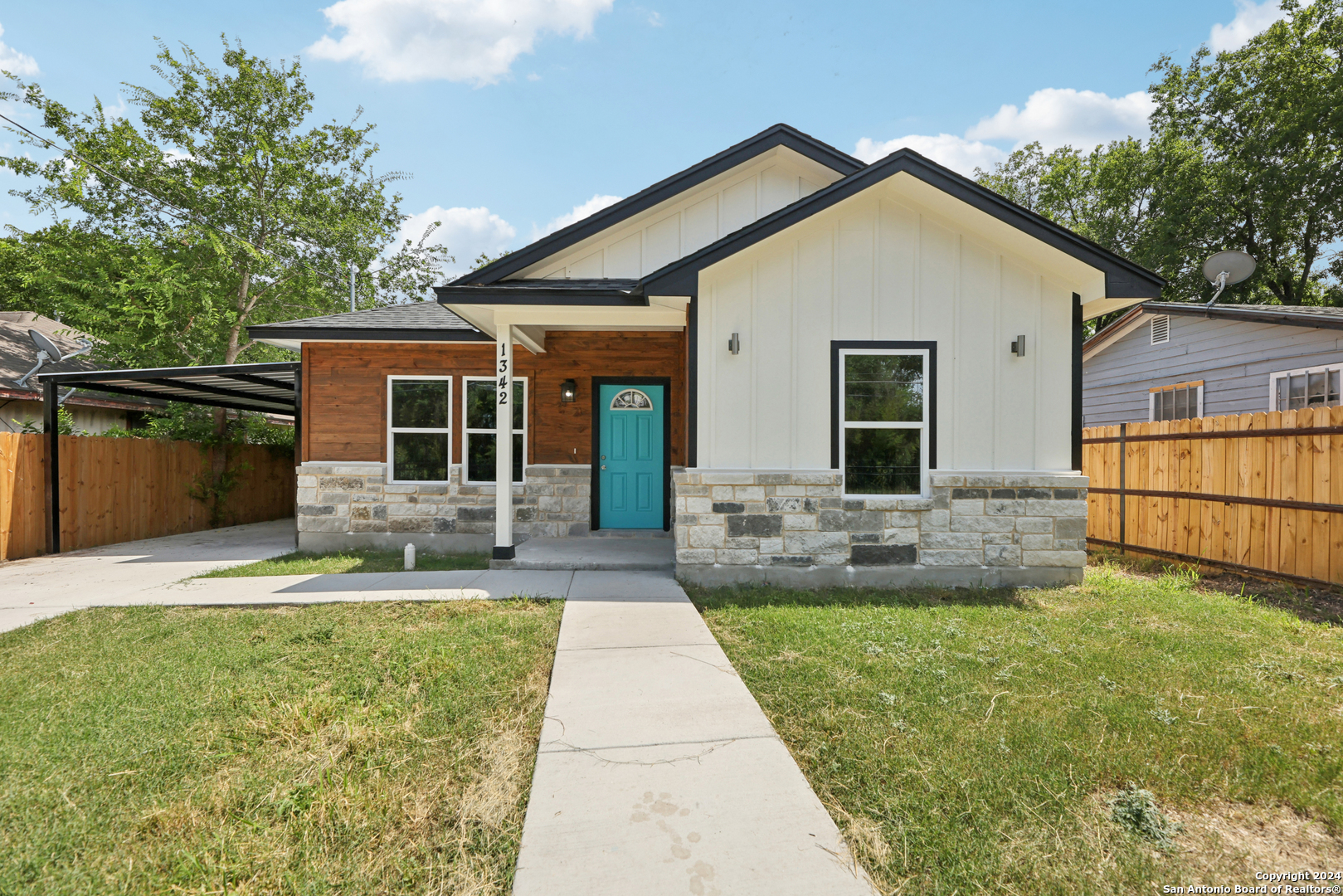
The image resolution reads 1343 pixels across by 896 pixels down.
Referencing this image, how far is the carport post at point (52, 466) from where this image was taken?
8086 mm

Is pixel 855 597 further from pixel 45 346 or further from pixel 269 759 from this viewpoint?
pixel 45 346

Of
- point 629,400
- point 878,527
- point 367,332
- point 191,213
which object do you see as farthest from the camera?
point 191,213

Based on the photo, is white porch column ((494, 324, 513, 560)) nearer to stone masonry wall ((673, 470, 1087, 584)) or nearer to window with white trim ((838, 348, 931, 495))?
stone masonry wall ((673, 470, 1087, 584))

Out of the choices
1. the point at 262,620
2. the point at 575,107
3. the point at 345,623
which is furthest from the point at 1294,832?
the point at 575,107

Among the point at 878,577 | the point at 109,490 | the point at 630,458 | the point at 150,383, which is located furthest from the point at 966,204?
the point at 109,490

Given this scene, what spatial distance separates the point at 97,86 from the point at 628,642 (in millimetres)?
18359

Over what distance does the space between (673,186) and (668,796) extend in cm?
624

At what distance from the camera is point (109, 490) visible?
905 cm

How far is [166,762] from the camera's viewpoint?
254 centimetres

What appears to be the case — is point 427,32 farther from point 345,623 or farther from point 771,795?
point 771,795

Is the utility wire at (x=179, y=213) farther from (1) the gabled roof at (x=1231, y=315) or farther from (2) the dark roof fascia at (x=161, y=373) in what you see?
(1) the gabled roof at (x=1231, y=315)

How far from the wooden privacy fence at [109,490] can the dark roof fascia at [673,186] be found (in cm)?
699

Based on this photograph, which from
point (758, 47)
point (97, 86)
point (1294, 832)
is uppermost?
point (97, 86)

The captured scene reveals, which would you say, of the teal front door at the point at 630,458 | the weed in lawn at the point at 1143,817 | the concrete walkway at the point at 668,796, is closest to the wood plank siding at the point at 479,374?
the teal front door at the point at 630,458
